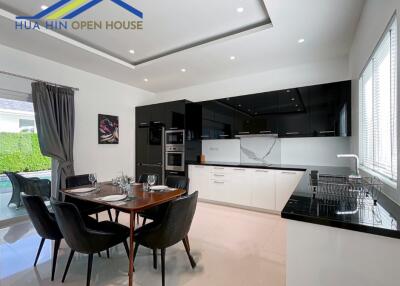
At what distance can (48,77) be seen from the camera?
11.4ft

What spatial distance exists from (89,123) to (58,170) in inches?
42.8

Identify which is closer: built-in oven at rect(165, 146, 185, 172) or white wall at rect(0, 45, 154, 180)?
white wall at rect(0, 45, 154, 180)

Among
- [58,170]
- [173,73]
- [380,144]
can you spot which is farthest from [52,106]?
[380,144]

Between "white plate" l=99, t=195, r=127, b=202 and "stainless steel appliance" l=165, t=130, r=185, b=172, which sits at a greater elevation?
"stainless steel appliance" l=165, t=130, r=185, b=172

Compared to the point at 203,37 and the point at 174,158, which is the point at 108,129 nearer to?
the point at 174,158

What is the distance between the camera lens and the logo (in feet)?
7.59

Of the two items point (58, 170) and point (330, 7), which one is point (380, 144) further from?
point (58, 170)

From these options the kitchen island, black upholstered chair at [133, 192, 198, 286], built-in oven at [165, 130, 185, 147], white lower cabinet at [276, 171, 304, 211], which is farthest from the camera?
built-in oven at [165, 130, 185, 147]

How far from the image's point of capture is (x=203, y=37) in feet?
9.76

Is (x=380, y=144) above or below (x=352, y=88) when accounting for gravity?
below

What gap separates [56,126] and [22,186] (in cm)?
111

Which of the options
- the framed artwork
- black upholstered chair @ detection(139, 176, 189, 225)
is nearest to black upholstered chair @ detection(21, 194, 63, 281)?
black upholstered chair @ detection(139, 176, 189, 225)

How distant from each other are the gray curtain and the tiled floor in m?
0.97

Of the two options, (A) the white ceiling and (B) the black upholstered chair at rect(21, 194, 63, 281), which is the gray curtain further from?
(B) the black upholstered chair at rect(21, 194, 63, 281)
